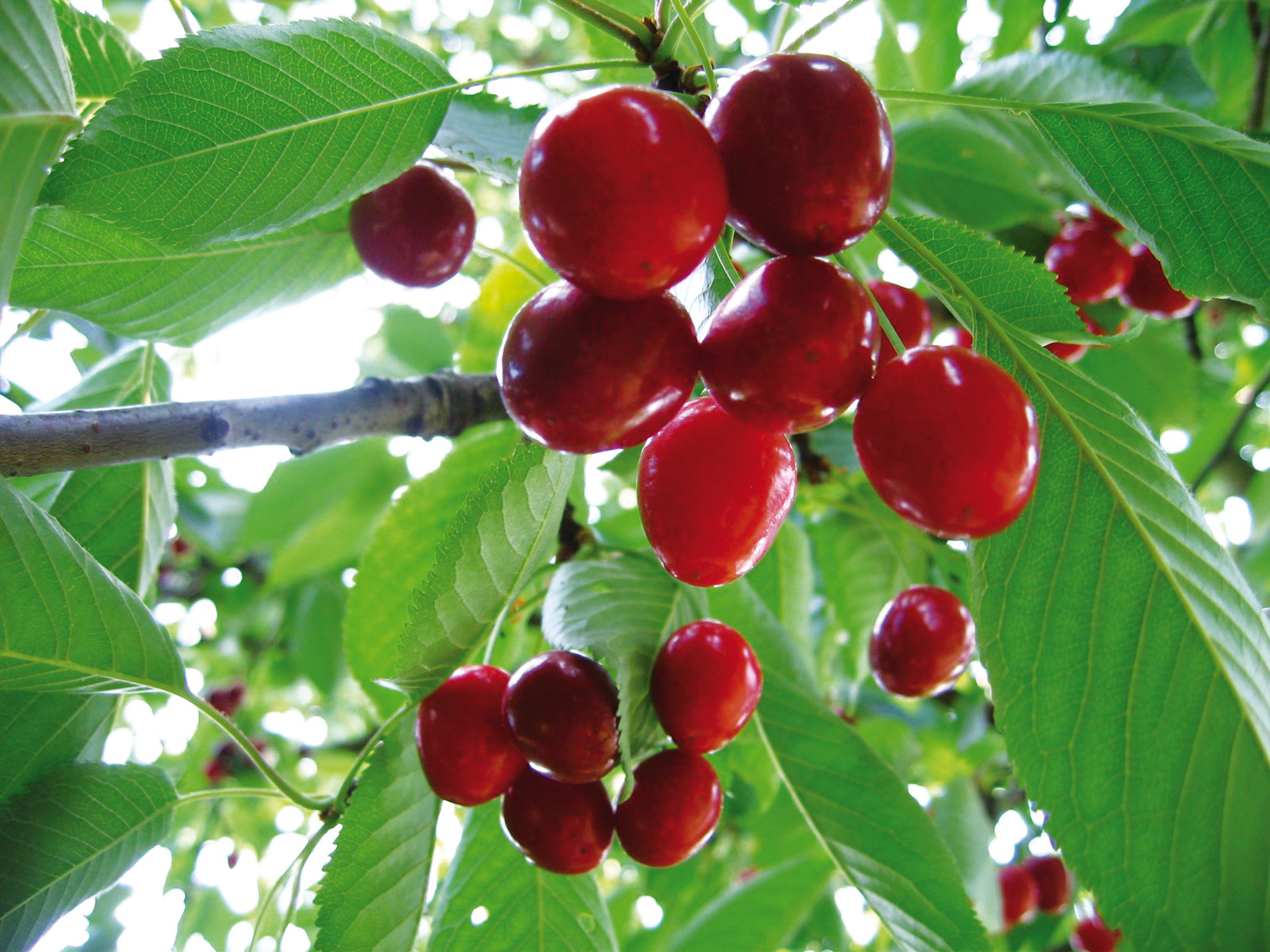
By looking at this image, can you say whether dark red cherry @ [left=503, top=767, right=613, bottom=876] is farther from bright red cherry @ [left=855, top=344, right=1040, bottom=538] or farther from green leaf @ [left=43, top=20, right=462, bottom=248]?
green leaf @ [left=43, top=20, right=462, bottom=248]

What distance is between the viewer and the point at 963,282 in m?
1.04

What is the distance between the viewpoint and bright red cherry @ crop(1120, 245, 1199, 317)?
2.02 metres

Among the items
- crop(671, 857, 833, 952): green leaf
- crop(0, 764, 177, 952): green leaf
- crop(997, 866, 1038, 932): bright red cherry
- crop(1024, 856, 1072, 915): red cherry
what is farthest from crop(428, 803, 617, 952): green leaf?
crop(1024, 856, 1072, 915): red cherry

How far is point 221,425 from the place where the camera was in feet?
3.56

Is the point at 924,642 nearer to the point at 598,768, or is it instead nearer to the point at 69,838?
the point at 598,768

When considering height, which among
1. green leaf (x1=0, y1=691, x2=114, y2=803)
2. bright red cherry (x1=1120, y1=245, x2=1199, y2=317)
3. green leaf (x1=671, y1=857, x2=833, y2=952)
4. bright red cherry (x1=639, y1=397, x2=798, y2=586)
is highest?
bright red cherry (x1=639, y1=397, x2=798, y2=586)

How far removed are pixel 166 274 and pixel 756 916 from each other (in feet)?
7.96

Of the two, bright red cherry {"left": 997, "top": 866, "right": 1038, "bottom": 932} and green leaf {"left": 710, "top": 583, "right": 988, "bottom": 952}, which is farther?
bright red cherry {"left": 997, "top": 866, "right": 1038, "bottom": 932}

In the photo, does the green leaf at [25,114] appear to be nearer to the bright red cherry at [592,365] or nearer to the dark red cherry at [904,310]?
the bright red cherry at [592,365]

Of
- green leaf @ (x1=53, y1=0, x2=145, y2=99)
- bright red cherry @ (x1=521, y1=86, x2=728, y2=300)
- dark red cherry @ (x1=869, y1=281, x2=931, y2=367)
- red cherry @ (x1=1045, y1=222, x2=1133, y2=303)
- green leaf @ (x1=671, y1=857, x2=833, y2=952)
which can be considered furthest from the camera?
green leaf @ (x1=671, y1=857, x2=833, y2=952)

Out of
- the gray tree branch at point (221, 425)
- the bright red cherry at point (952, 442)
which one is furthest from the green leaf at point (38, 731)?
the bright red cherry at point (952, 442)

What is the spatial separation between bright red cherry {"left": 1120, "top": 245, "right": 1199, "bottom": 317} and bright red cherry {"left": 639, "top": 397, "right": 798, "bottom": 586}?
1.52 metres

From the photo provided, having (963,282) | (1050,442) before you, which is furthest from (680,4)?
(1050,442)

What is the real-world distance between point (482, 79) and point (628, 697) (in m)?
0.74
